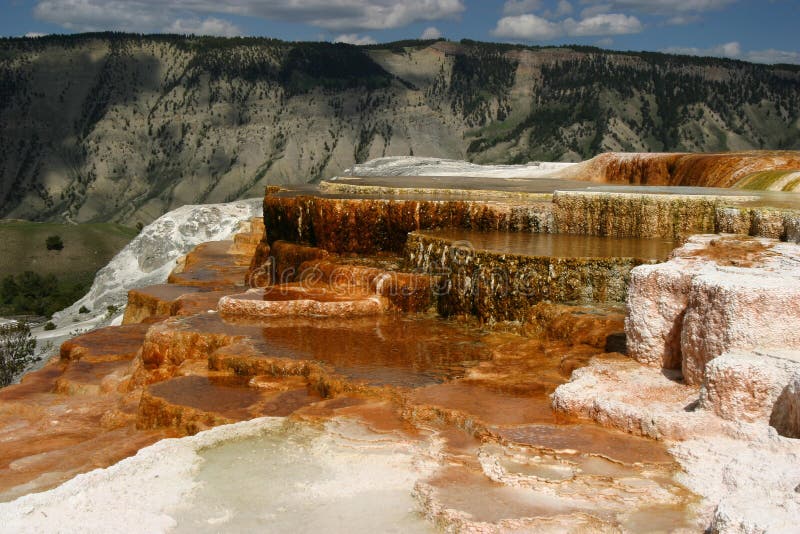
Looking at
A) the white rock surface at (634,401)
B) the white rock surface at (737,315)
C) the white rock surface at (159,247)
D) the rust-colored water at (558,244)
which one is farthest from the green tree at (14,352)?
the white rock surface at (737,315)

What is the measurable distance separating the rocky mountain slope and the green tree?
74.1m

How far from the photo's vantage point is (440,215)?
1191cm

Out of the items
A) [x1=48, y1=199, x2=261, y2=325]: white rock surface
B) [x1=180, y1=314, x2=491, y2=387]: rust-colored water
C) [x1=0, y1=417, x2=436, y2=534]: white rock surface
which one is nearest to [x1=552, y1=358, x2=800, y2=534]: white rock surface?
[x1=0, y1=417, x2=436, y2=534]: white rock surface

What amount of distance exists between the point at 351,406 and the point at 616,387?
2117 mm

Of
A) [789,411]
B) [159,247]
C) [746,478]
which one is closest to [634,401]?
[789,411]

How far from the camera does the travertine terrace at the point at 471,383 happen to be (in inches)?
186

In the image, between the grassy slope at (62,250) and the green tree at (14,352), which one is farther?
the grassy slope at (62,250)

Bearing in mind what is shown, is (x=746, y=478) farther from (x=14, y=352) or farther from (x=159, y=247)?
(x=14, y=352)

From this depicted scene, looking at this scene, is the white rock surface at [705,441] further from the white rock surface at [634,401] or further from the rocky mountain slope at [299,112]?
the rocky mountain slope at [299,112]

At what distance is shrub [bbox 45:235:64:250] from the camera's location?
7462 centimetres

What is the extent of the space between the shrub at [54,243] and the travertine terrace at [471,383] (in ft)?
227

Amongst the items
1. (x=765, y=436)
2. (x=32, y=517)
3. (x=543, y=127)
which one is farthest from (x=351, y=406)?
(x=543, y=127)

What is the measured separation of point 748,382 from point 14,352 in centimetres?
2929

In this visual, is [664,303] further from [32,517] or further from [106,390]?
[106,390]
